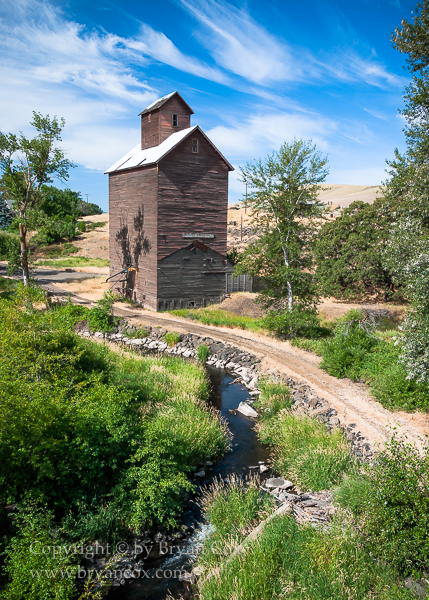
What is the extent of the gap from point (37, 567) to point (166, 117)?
30.5 meters

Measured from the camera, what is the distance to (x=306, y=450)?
11.8 m

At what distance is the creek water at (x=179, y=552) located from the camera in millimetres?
8289

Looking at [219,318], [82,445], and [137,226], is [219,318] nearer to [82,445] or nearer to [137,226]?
[137,226]

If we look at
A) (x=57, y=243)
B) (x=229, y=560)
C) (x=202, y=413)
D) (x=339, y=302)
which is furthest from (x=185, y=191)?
(x=57, y=243)

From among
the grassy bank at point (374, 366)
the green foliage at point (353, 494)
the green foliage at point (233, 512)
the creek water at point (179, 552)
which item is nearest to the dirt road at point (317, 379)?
the grassy bank at point (374, 366)

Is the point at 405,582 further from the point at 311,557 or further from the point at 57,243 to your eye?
the point at 57,243

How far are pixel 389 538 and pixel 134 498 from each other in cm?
556

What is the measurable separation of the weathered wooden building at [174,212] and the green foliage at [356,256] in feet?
32.2

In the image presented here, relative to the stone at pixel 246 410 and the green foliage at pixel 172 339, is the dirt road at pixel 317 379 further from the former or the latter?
the stone at pixel 246 410

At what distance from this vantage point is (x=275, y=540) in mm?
8023

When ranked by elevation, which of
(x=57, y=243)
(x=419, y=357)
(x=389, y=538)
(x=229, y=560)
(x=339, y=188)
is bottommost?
(x=229, y=560)

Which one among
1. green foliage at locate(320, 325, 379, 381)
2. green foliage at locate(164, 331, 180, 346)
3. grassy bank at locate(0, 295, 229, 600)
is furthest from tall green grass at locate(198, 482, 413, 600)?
green foliage at locate(164, 331, 180, 346)

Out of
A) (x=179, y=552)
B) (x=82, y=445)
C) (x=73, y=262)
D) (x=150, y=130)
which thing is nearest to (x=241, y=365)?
(x=179, y=552)

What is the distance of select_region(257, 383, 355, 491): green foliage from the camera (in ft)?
35.8
